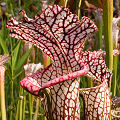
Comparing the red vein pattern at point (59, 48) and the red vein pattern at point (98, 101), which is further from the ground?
the red vein pattern at point (59, 48)

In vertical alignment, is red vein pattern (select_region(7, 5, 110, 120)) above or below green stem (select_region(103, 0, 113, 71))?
below

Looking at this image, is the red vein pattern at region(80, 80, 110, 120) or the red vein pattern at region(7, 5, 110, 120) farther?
the red vein pattern at region(80, 80, 110, 120)

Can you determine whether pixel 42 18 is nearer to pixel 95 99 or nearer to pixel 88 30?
pixel 88 30

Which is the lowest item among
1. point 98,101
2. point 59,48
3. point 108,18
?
point 98,101

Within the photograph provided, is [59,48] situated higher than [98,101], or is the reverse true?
[59,48]

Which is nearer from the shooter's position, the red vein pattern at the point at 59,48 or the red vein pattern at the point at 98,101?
the red vein pattern at the point at 59,48

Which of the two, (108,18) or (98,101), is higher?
(108,18)

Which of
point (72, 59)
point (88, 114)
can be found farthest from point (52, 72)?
point (88, 114)

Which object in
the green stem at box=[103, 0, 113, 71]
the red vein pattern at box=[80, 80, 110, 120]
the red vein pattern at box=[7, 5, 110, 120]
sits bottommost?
the red vein pattern at box=[80, 80, 110, 120]
